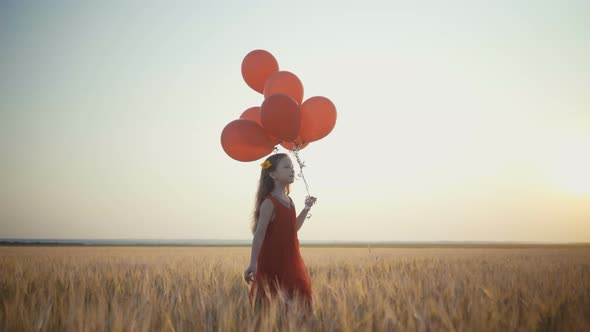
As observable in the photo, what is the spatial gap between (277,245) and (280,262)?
130 millimetres

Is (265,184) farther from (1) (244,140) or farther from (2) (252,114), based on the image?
(2) (252,114)

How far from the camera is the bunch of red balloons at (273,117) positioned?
3.54 meters

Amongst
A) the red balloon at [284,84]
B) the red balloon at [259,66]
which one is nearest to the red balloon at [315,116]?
the red balloon at [284,84]

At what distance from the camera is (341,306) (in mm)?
2408

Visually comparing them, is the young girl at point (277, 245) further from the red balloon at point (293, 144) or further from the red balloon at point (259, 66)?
the red balloon at point (259, 66)

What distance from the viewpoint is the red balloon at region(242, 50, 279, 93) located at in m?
4.27

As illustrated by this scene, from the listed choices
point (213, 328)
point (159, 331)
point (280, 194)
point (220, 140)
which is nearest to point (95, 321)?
point (159, 331)

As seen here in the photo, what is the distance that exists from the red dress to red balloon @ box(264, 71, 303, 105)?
1.24m

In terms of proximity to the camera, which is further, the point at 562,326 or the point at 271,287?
the point at 271,287

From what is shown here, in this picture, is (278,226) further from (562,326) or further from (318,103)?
(562,326)

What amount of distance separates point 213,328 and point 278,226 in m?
0.94

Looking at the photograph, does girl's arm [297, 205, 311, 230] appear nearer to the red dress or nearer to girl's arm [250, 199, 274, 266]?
the red dress

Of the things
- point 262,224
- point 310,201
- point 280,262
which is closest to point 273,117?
point 310,201

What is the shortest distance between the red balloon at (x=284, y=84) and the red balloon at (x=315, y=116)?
17 cm
